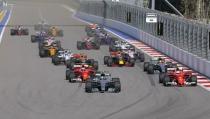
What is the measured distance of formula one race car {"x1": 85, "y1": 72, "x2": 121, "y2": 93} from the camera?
27844 millimetres

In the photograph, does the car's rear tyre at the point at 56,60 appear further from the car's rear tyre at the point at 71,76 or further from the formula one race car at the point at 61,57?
the car's rear tyre at the point at 71,76

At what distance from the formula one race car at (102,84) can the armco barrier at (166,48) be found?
722cm

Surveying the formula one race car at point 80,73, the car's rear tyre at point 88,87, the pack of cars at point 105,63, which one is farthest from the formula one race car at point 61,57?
the car's rear tyre at point 88,87

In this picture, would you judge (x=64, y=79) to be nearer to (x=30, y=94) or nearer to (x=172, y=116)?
(x=30, y=94)

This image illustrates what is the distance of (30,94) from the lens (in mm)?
27906

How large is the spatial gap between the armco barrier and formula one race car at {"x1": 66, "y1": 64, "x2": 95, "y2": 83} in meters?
6.36

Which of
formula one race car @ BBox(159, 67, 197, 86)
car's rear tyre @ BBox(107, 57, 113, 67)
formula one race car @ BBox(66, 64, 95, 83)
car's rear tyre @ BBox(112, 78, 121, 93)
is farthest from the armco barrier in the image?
car's rear tyre @ BBox(112, 78, 121, 93)

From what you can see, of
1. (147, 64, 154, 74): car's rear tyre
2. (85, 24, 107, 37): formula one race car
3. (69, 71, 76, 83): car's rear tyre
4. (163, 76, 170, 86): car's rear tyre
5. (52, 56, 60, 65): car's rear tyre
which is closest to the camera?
(163, 76, 170, 86): car's rear tyre

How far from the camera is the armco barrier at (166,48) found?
35206 millimetres

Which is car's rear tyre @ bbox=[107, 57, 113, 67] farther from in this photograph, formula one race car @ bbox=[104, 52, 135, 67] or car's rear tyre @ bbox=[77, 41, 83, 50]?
car's rear tyre @ bbox=[77, 41, 83, 50]

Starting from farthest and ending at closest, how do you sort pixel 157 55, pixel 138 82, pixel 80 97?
1. pixel 157 55
2. pixel 138 82
3. pixel 80 97

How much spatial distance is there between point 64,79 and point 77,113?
9.13 m

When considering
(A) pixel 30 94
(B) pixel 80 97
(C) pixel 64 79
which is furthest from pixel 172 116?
(C) pixel 64 79

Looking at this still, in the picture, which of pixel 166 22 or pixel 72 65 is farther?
pixel 166 22
